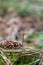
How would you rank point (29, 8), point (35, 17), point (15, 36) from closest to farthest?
1. point (15, 36)
2. point (35, 17)
3. point (29, 8)

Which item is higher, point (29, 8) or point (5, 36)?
point (29, 8)

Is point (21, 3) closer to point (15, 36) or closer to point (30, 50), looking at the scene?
point (15, 36)

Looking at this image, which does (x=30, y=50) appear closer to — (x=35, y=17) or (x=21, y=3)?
(x=35, y=17)

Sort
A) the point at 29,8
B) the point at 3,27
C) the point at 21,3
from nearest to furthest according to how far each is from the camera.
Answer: the point at 3,27, the point at 29,8, the point at 21,3

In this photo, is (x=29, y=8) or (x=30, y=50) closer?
(x=30, y=50)

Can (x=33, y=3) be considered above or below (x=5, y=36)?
above

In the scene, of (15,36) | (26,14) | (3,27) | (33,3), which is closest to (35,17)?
(26,14)

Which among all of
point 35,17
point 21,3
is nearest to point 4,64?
point 35,17

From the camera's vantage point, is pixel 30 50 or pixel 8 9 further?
pixel 8 9

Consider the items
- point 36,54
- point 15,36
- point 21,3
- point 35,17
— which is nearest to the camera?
point 36,54
